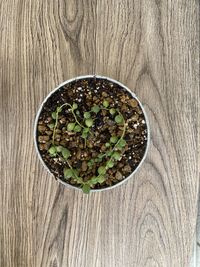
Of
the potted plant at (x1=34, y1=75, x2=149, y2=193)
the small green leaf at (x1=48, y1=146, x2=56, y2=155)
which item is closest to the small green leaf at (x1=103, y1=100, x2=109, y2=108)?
the potted plant at (x1=34, y1=75, x2=149, y2=193)

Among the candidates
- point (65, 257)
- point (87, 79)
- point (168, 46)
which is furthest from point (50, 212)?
point (168, 46)

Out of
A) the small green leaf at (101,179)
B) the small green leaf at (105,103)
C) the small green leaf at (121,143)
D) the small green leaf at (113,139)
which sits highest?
the small green leaf at (105,103)

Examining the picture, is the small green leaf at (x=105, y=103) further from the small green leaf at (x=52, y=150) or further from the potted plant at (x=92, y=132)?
the small green leaf at (x=52, y=150)

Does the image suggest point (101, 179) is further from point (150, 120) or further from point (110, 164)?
point (150, 120)

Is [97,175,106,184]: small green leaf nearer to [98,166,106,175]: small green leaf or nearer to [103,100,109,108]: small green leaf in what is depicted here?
[98,166,106,175]: small green leaf

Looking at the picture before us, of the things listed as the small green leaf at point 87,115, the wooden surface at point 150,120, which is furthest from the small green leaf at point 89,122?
the wooden surface at point 150,120

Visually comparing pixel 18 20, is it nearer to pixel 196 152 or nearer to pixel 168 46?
pixel 168 46

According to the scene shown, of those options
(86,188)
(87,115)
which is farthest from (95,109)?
(86,188)
